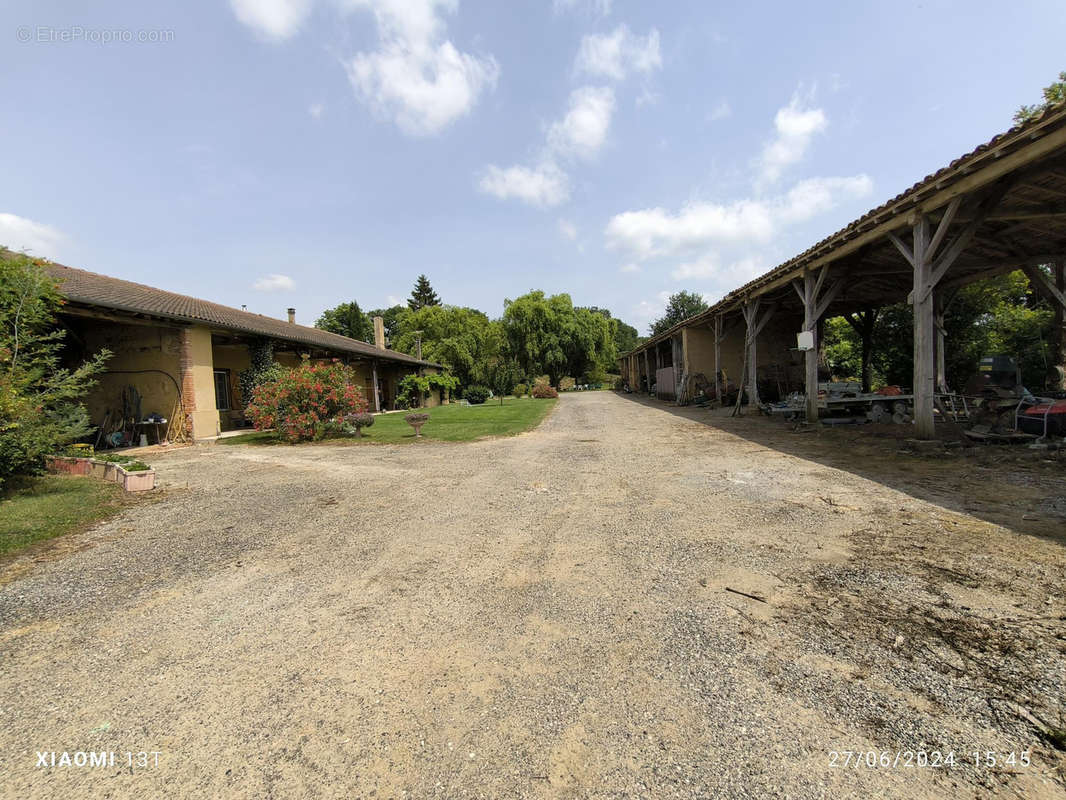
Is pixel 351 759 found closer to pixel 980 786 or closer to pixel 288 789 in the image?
pixel 288 789

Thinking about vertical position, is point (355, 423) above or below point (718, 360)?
below

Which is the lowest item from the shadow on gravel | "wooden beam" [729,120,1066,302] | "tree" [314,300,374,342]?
the shadow on gravel

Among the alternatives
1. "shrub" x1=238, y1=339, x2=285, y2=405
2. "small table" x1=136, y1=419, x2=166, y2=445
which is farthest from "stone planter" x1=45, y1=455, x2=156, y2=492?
"shrub" x1=238, y1=339, x2=285, y2=405

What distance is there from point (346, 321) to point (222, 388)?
3919 cm

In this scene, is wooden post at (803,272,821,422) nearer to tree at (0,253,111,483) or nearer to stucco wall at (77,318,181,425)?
tree at (0,253,111,483)

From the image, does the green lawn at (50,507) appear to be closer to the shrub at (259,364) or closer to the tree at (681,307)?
the shrub at (259,364)

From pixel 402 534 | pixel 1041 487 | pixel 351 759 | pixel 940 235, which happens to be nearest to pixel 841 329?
pixel 940 235

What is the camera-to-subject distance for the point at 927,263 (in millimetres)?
7133

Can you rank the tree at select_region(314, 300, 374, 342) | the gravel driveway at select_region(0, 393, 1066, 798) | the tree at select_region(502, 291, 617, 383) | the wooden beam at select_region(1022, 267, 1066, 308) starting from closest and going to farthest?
1. the gravel driveway at select_region(0, 393, 1066, 798)
2. the wooden beam at select_region(1022, 267, 1066, 308)
3. the tree at select_region(502, 291, 617, 383)
4. the tree at select_region(314, 300, 374, 342)

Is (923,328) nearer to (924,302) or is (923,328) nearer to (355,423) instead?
(924,302)

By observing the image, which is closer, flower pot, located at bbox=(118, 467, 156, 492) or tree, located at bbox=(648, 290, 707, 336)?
flower pot, located at bbox=(118, 467, 156, 492)

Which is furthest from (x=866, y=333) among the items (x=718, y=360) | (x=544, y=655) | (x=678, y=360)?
(x=544, y=655)

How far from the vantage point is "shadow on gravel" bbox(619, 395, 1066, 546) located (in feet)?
12.9

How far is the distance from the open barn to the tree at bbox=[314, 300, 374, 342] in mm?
43338
